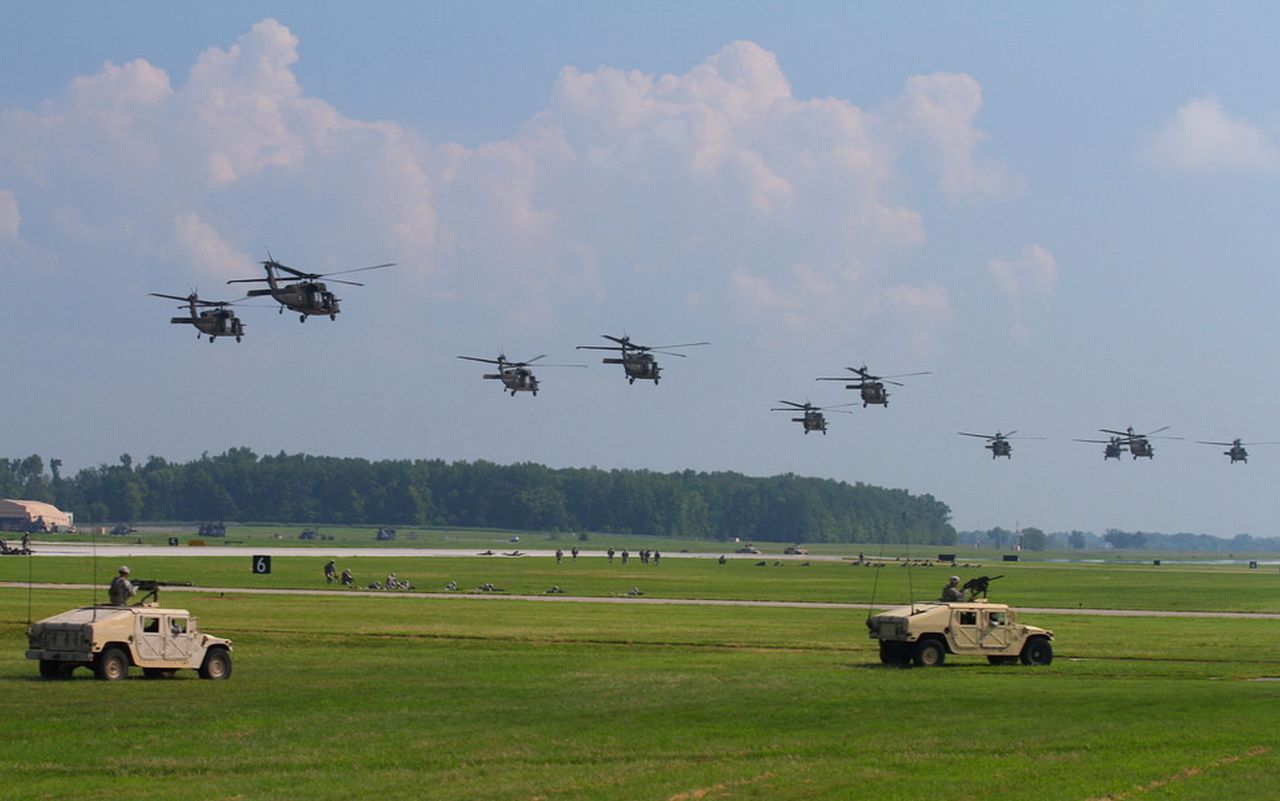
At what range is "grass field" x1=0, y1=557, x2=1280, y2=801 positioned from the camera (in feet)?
76.3

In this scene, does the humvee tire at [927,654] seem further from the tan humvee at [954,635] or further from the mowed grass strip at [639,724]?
the mowed grass strip at [639,724]

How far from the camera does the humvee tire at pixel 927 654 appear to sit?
41375 mm

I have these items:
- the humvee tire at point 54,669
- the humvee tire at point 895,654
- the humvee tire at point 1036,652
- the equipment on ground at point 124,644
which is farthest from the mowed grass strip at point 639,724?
the humvee tire at point 1036,652

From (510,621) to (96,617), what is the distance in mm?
25241

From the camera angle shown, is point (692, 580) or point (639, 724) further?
point (692, 580)

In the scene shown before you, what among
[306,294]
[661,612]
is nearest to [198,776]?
[661,612]

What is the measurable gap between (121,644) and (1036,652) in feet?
75.0

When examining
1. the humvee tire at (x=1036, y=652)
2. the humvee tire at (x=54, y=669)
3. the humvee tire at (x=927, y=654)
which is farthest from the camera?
the humvee tire at (x=1036, y=652)

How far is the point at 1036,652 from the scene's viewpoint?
42.7 m

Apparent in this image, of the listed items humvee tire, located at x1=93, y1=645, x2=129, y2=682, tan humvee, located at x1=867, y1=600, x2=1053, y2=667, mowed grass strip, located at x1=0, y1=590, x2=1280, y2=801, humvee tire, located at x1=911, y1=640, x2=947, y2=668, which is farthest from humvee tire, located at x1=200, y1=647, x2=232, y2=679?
humvee tire, located at x1=911, y1=640, x2=947, y2=668

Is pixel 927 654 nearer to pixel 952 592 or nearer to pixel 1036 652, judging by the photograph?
pixel 952 592

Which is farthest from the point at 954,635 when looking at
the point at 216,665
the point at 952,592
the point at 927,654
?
the point at 216,665

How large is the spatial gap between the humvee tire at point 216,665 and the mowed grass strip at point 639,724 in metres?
0.53

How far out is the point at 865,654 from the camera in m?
46.6
